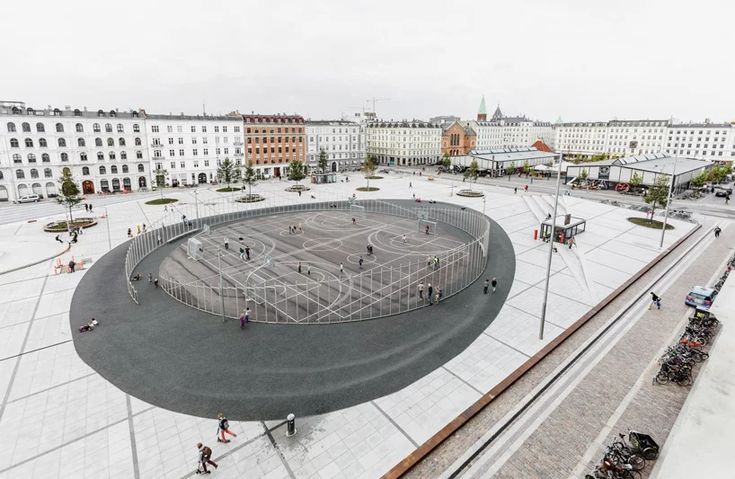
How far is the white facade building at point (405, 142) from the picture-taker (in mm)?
130250

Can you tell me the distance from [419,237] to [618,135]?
147 m

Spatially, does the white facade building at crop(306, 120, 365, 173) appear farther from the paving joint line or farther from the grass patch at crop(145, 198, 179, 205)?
the paving joint line

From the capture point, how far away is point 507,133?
174875 mm

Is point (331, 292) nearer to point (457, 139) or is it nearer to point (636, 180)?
point (636, 180)

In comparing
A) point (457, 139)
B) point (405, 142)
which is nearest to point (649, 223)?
point (405, 142)

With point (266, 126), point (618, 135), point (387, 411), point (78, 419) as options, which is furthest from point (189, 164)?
point (618, 135)

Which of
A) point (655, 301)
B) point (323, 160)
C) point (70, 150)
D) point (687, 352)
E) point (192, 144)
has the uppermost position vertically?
point (192, 144)

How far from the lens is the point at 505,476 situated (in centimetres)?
1449

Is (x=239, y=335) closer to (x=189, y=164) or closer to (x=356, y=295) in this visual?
(x=356, y=295)

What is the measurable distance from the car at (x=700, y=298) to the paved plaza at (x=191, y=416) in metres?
5.01

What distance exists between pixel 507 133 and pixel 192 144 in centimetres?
13846

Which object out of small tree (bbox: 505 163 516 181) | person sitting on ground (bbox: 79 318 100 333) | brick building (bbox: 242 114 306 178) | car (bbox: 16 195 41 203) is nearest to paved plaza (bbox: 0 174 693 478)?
person sitting on ground (bbox: 79 318 100 333)

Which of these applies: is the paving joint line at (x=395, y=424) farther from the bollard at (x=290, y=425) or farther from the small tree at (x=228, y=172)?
the small tree at (x=228, y=172)

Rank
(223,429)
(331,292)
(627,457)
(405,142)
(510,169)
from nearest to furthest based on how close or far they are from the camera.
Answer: (627,457) < (223,429) < (331,292) < (510,169) < (405,142)
